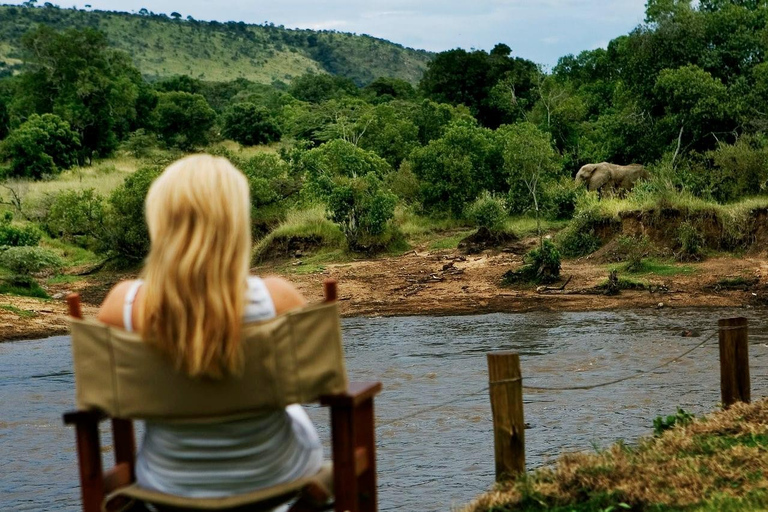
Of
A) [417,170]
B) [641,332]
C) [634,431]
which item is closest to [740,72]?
[417,170]

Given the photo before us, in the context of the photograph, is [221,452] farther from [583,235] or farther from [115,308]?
[583,235]

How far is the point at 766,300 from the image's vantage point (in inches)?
650

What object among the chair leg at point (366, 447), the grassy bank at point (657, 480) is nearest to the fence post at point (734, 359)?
the grassy bank at point (657, 480)

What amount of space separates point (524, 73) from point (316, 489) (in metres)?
41.2

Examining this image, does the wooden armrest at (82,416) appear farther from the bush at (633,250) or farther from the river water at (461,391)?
the bush at (633,250)

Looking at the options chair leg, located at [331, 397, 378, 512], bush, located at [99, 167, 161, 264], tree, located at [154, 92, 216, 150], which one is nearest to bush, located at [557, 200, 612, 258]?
bush, located at [99, 167, 161, 264]

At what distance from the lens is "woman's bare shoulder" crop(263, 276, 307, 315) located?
2795 mm

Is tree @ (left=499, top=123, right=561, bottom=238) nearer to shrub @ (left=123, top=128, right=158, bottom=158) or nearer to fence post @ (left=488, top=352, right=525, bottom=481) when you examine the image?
fence post @ (left=488, top=352, right=525, bottom=481)

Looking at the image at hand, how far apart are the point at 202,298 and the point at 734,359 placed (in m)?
5.53

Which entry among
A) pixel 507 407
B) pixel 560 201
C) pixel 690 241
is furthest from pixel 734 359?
pixel 560 201

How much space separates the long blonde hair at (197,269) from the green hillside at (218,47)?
3445 inches

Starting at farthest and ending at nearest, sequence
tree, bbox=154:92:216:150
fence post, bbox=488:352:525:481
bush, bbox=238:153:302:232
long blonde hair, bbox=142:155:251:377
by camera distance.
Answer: tree, bbox=154:92:216:150, bush, bbox=238:153:302:232, fence post, bbox=488:352:525:481, long blonde hair, bbox=142:155:251:377

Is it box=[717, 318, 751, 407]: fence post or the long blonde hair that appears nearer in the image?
the long blonde hair

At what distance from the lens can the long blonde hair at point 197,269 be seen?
2.58m
